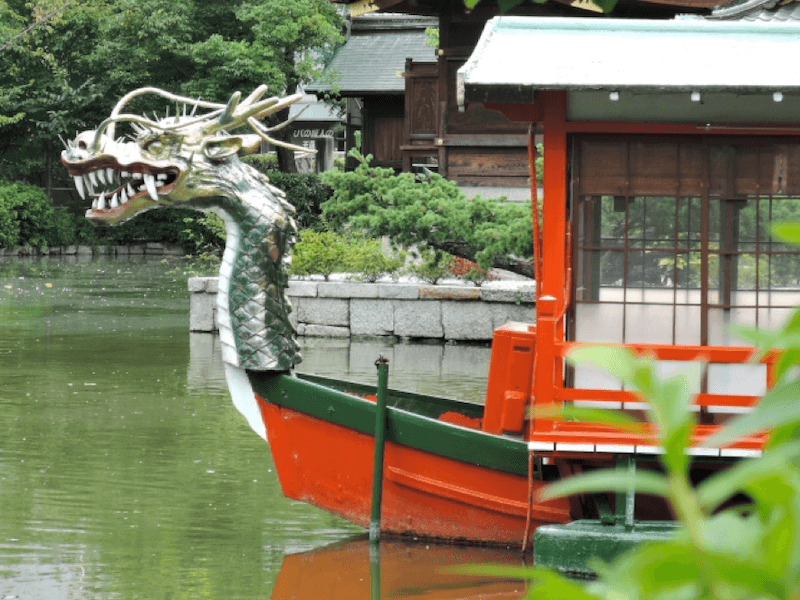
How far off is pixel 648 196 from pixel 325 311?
10582 mm

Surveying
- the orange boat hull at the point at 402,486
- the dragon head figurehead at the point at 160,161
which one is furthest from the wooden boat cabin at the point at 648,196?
the dragon head figurehead at the point at 160,161

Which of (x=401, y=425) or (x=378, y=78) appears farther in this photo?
(x=378, y=78)

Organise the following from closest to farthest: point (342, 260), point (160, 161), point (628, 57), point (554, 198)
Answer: point (628, 57) < point (554, 198) < point (160, 161) < point (342, 260)

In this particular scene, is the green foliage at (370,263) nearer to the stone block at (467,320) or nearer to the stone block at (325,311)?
the stone block at (325,311)

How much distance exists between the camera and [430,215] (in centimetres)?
1274

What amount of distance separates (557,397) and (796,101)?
1.87 metres

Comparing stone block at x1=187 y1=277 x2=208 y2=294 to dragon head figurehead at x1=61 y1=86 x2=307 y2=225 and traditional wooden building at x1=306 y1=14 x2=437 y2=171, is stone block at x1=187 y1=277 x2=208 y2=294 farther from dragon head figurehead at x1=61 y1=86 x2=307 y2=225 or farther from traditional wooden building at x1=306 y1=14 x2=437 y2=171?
traditional wooden building at x1=306 y1=14 x2=437 y2=171

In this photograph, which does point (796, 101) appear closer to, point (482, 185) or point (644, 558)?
point (644, 558)

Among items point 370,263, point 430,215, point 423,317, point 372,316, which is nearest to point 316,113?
point 370,263

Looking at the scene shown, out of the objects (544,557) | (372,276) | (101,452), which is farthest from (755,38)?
(372,276)

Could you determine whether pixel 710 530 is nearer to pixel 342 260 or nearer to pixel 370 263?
pixel 370 263

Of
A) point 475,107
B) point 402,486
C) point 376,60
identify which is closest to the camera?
point 402,486

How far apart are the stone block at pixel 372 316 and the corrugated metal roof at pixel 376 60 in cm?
1453

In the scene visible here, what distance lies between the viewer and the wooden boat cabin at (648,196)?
19.1ft
